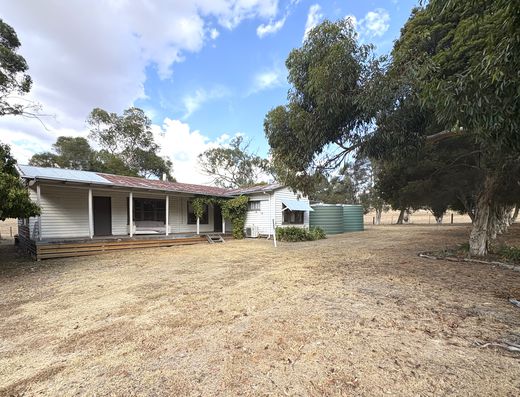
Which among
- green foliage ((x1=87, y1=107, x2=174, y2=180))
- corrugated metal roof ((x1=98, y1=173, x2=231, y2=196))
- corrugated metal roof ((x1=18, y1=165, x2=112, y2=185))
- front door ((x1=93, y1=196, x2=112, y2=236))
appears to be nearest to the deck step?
corrugated metal roof ((x1=98, y1=173, x2=231, y2=196))

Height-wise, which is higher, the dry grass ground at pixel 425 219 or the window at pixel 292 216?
the window at pixel 292 216

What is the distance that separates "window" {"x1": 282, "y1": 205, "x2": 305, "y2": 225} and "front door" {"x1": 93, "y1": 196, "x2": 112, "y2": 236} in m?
9.19

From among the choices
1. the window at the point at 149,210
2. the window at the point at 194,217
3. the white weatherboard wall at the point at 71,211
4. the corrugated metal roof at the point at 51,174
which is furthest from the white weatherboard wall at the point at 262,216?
the corrugated metal roof at the point at 51,174

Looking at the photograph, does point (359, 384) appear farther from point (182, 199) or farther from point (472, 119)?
point (182, 199)

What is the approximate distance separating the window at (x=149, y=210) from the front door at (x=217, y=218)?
3049 mm

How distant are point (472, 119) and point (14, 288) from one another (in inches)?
349

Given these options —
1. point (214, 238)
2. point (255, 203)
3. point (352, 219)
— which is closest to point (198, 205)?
point (214, 238)

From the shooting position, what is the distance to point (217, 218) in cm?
1650

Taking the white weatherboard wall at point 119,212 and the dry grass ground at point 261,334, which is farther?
the white weatherboard wall at point 119,212

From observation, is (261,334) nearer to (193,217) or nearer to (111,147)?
(193,217)

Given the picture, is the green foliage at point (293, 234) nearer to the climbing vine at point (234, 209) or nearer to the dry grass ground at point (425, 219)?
the climbing vine at point (234, 209)

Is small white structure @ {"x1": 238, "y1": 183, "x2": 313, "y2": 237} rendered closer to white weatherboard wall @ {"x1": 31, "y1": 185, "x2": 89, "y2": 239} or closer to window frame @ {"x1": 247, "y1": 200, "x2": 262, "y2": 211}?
window frame @ {"x1": 247, "y1": 200, "x2": 262, "y2": 211}

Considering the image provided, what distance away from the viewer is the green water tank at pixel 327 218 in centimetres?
1917

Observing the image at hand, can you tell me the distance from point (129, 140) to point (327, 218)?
848 inches
